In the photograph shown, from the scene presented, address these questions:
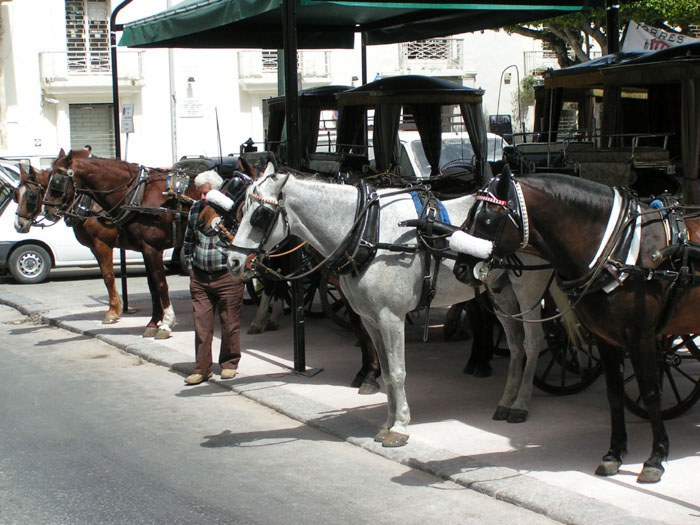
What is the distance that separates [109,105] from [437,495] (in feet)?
94.5

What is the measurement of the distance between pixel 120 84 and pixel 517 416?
26709 mm

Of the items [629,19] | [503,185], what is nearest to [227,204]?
[503,185]

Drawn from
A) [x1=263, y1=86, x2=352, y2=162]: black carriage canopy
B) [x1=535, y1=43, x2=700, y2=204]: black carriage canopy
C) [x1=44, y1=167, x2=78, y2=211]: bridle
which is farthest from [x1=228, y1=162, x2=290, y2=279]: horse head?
[x1=263, y1=86, x2=352, y2=162]: black carriage canopy

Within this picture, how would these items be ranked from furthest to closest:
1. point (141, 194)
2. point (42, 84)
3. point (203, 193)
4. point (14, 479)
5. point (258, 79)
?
point (258, 79), point (42, 84), point (141, 194), point (203, 193), point (14, 479)

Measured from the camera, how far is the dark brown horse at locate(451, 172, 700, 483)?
5.44 meters

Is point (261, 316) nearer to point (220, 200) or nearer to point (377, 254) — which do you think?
point (220, 200)

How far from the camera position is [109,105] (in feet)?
105

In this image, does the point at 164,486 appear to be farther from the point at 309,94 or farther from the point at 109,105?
the point at 109,105

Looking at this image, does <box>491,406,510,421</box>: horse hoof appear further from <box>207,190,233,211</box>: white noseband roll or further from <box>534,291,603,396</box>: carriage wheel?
<box>207,190,233,211</box>: white noseband roll

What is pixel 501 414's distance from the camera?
7.26 m

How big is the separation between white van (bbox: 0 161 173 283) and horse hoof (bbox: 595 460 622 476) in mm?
12567

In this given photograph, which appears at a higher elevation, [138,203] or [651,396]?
[138,203]

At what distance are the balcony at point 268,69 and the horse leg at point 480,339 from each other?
24.4 meters

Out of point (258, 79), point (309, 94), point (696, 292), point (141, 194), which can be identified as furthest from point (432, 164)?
point (258, 79)
